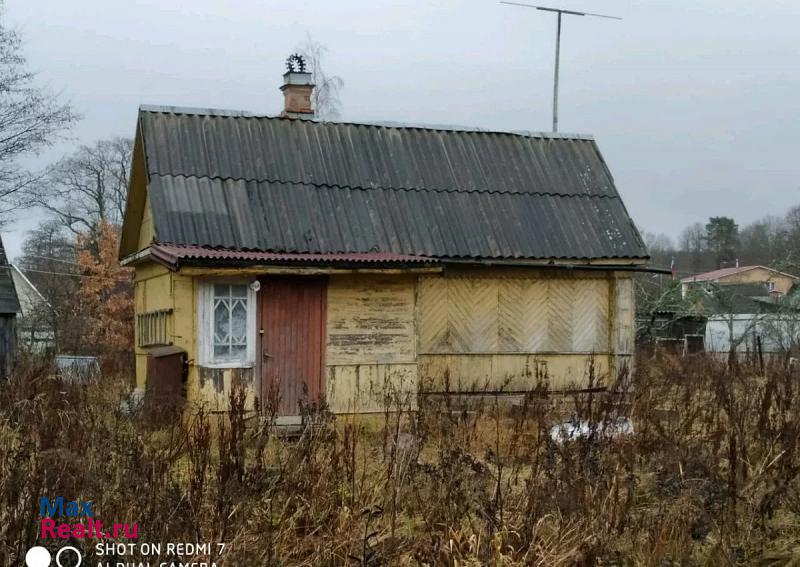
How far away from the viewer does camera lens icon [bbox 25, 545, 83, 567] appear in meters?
4.47

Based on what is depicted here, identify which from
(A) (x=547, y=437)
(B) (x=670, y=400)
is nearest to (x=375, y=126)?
(B) (x=670, y=400)

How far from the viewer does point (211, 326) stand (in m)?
11.6

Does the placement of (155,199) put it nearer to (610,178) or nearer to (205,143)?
(205,143)

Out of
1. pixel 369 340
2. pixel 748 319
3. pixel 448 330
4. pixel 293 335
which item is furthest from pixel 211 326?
pixel 748 319

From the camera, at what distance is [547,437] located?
685 centimetres

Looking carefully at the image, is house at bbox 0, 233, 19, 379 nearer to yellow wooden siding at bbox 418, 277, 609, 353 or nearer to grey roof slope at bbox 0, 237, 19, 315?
grey roof slope at bbox 0, 237, 19, 315

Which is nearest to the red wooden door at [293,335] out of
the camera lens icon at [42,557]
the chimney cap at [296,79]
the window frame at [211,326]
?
the window frame at [211,326]

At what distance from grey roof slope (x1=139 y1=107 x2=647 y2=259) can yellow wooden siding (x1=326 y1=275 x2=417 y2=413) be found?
754 mm

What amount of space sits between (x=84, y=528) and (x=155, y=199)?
833 centimetres

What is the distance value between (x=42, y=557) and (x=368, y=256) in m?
8.14

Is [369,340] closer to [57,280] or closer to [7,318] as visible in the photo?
[7,318]

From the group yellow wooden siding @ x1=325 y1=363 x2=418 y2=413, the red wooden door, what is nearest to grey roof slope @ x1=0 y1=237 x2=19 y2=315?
the red wooden door

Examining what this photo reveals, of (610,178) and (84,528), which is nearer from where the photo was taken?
(84,528)

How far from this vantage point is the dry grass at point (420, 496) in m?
5.06
